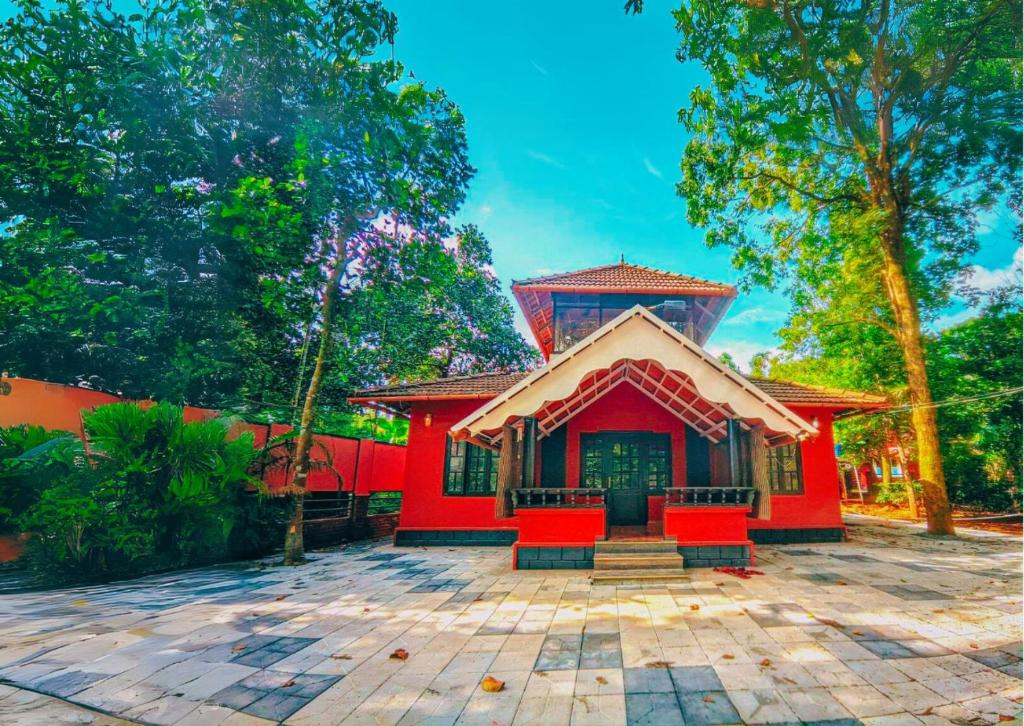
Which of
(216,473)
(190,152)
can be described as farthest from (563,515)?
(190,152)

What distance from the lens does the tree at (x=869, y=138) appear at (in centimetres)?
534

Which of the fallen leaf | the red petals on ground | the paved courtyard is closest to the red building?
the red petals on ground

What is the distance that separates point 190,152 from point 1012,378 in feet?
61.1

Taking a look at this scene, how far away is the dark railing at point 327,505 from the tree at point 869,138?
10.5 m

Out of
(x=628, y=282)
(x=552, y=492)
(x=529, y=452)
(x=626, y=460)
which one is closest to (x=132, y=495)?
(x=529, y=452)

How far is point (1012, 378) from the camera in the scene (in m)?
9.90

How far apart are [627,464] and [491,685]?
7.20 metres

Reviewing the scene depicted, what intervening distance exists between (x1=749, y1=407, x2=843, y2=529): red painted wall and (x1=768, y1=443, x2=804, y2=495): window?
12 centimetres

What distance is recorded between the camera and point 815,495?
9.93 m

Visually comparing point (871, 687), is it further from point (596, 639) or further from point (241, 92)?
point (241, 92)

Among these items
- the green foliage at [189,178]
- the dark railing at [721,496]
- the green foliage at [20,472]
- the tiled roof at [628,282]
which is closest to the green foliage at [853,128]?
the tiled roof at [628,282]

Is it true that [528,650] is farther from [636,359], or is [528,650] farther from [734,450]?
[734,450]

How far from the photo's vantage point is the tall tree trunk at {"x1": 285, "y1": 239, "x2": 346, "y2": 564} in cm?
739

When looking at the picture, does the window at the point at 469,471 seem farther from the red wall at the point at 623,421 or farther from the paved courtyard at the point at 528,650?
the paved courtyard at the point at 528,650
